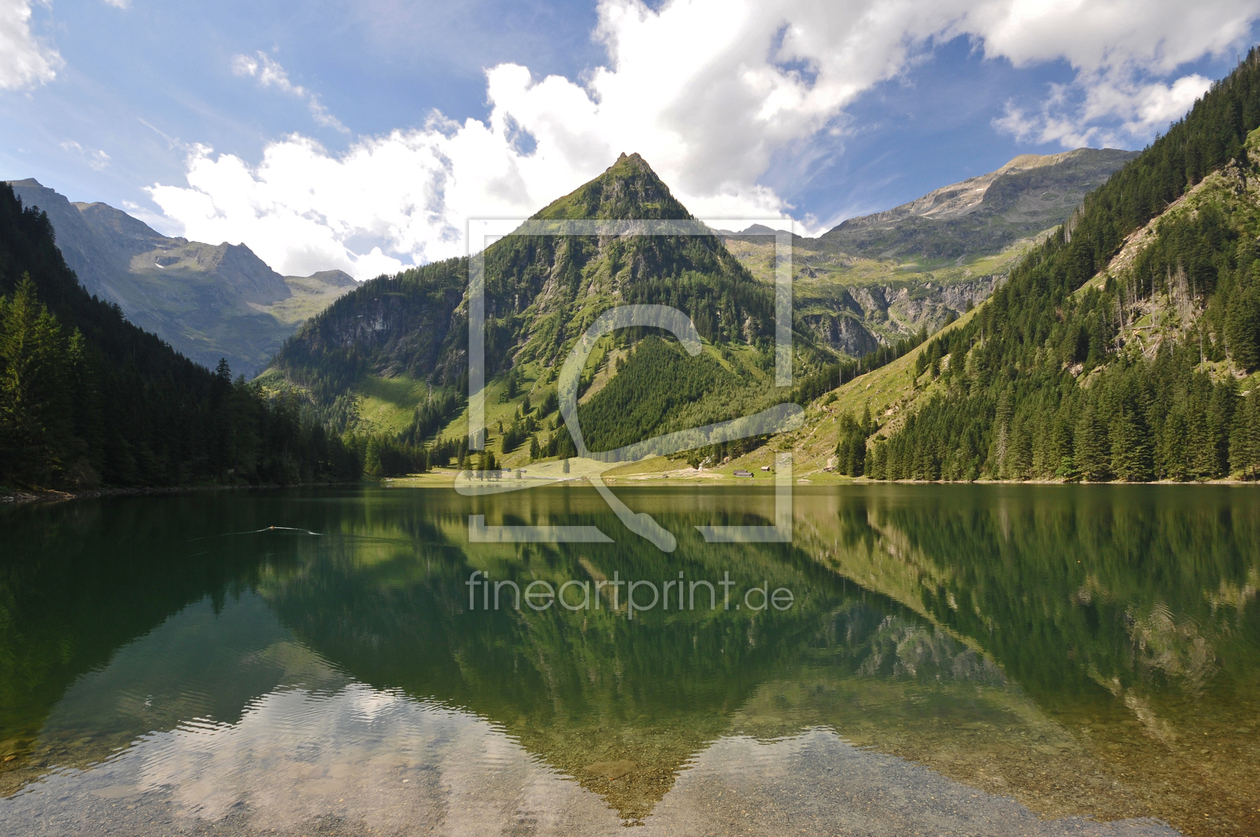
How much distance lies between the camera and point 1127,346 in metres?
127

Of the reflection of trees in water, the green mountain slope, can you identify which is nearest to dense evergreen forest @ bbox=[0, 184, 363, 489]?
the reflection of trees in water

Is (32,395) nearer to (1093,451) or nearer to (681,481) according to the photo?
(681,481)

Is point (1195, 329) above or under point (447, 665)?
above

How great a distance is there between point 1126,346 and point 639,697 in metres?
156

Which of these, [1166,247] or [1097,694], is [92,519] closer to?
[1097,694]

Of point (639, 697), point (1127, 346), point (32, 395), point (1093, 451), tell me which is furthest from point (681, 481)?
point (639, 697)

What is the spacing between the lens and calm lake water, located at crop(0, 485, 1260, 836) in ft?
31.2

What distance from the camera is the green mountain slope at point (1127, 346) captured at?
10144 centimetres

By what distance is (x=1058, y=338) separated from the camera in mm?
142250

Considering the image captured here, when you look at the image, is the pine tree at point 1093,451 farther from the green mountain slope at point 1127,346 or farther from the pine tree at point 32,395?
the pine tree at point 32,395

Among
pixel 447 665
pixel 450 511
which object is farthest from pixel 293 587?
pixel 450 511

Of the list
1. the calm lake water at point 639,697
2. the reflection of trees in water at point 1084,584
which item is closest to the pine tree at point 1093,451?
the reflection of trees in water at point 1084,584

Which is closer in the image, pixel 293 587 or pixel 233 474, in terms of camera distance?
pixel 293 587

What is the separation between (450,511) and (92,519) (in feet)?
114
